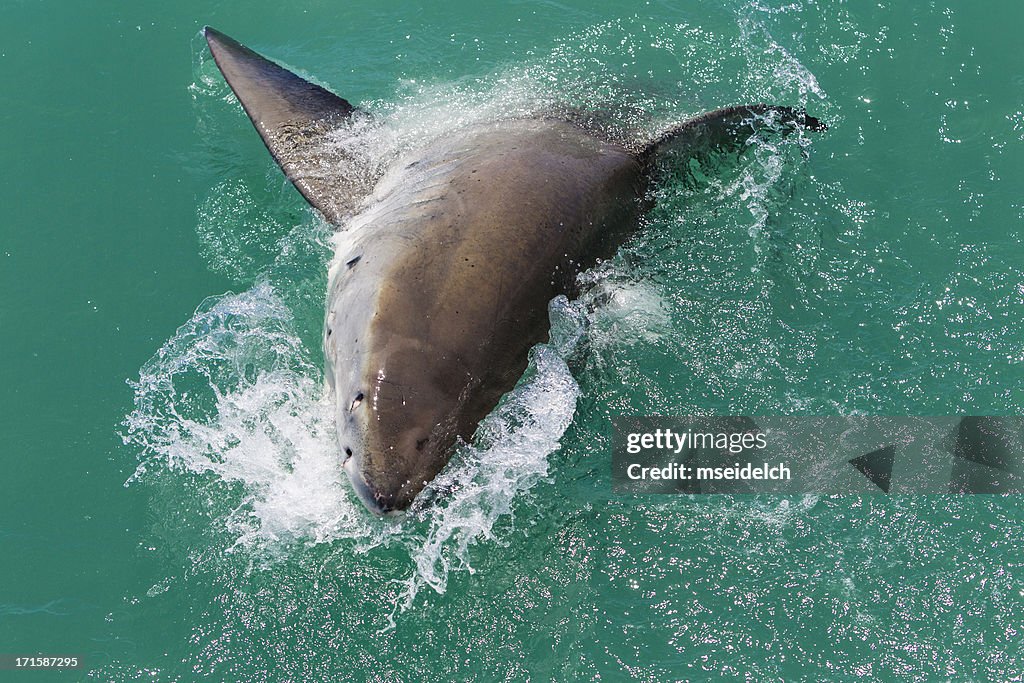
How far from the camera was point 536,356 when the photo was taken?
614 cm

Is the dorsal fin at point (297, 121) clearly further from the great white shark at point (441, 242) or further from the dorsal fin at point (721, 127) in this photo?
the dorsal fin at point (721, 127)

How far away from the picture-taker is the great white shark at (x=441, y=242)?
5.25m

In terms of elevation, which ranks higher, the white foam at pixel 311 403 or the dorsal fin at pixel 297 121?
the dorsal fin at pixel 297 121

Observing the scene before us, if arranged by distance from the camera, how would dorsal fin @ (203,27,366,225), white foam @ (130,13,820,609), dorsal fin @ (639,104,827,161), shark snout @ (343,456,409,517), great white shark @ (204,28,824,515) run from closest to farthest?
shark snout @ (343,456,409,517) → great white shark @ (204,28,824,515) → white foam @ (130,13,820,609) → dorsal fin @ (203,27,366,225) → dorsal fin @ (639,104,827,161)

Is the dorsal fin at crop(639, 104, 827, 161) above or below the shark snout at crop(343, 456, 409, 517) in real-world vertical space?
above

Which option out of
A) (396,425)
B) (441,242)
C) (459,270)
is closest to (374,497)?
(396,425)

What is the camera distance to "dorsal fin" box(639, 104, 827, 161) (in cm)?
770

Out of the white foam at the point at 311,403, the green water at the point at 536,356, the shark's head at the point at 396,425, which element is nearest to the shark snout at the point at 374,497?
the shark's head at the point at 396,425

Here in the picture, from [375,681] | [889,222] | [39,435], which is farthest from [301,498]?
[889,222]

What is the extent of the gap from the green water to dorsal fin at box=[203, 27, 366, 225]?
51cm

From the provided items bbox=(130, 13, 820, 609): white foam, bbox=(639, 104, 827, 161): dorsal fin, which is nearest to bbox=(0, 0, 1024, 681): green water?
bbox=(130, 13, 820, 609): white foam

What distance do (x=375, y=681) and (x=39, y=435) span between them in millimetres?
3308

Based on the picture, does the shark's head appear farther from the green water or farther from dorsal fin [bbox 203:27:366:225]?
dorsal fin [bbox 203:27:366:225]

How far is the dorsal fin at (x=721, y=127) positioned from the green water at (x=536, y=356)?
1.16 ft
